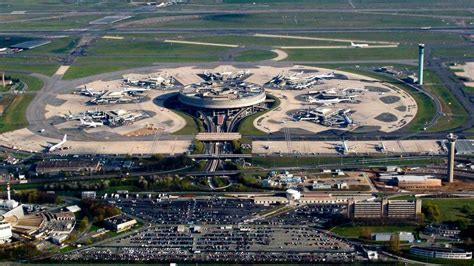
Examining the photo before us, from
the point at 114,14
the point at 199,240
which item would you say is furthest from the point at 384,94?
Result: the point at 114,14

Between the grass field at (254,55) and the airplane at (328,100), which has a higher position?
the grass field at (254,55)

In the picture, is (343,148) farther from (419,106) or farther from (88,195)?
(88,195)

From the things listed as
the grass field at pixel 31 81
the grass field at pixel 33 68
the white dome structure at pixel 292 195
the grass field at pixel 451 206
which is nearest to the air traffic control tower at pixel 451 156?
the grass field at pixel 451 206

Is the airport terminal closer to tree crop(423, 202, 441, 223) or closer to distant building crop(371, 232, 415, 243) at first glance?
tree crop(423, 202, 441, 223)

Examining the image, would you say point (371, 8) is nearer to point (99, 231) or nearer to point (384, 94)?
point (384, 94)

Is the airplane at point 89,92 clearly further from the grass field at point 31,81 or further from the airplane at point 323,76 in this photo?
the airplane at point 323,76

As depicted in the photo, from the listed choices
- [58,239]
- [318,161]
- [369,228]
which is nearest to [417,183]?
[318,161]
